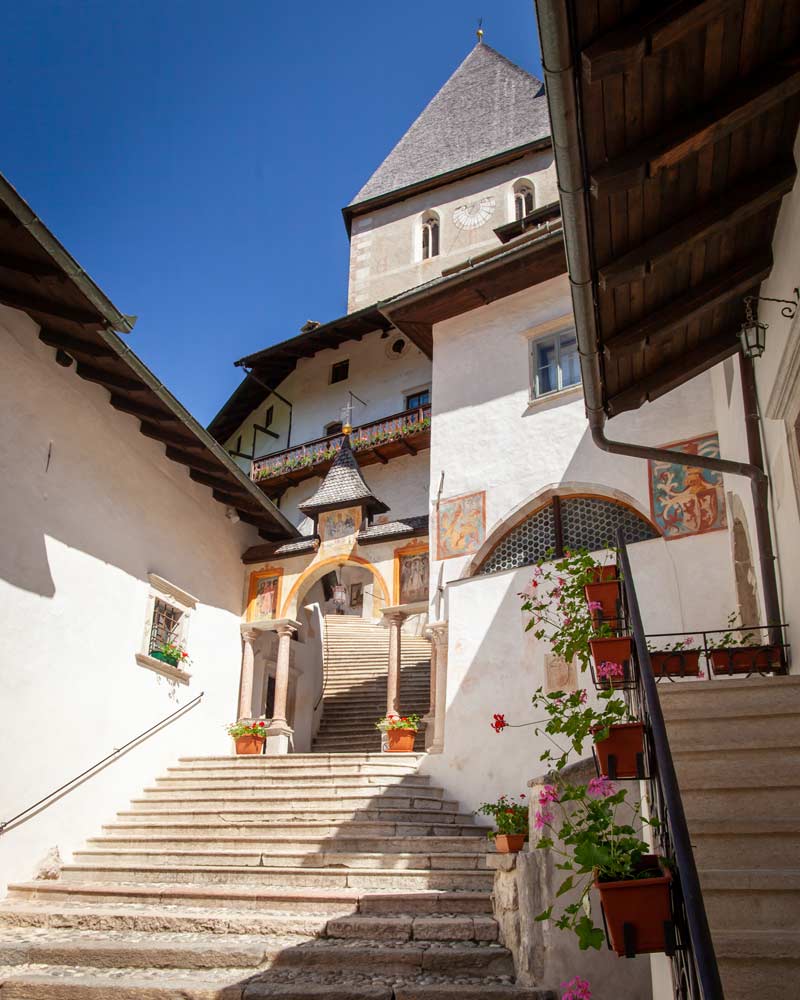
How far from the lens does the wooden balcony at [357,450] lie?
1792 centimetres

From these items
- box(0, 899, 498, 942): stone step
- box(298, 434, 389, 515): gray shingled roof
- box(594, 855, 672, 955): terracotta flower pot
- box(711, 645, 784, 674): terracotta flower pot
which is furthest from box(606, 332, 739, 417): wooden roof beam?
box(298, 434, 389, 515): gray shingled roof

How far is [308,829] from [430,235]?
723 inches

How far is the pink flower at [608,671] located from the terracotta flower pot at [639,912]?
60.4 inches

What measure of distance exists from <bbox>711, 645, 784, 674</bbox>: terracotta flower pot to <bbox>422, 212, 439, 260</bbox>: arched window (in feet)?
61.8

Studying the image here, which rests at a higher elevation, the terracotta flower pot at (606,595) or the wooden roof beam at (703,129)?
the wooden roof beam at (703,129)

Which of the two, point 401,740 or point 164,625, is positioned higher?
point 164,625

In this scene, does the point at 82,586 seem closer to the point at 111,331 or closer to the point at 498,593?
the point at 111,331

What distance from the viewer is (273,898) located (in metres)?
6.77

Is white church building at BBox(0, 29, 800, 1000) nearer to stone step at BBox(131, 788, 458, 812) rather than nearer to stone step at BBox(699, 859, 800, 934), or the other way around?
stone step at BBox(131, 788, 458, 812)

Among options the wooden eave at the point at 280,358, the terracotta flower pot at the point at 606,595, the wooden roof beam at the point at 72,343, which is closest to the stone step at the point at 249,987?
the terracotta flower pot at the point at 606,595

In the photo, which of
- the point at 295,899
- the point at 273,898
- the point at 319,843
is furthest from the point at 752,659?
the point at 319,843

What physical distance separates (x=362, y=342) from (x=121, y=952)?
16.9 metres

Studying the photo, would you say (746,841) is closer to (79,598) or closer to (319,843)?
(319,843)

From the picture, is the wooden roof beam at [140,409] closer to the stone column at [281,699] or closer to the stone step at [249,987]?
the stone column at [281,699]
